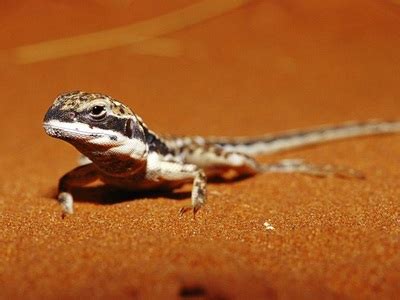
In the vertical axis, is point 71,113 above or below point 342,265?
above

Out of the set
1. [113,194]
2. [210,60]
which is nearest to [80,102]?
[113,194]

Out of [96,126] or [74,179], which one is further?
[74,179]

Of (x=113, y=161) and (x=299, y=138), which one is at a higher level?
(x=113, y=161)

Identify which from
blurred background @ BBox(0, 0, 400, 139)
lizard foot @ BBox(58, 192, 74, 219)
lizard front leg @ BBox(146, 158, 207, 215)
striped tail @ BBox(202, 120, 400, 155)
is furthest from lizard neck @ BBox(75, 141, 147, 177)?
blurred background @ BBox(0, 0, 400, 139)

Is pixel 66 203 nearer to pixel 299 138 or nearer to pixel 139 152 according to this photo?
pixel 139 152

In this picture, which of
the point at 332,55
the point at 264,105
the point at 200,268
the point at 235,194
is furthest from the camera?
the point at 332,55

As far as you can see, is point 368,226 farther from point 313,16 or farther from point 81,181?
point 313,16

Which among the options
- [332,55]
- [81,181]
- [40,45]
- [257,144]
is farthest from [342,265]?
[40,45]
